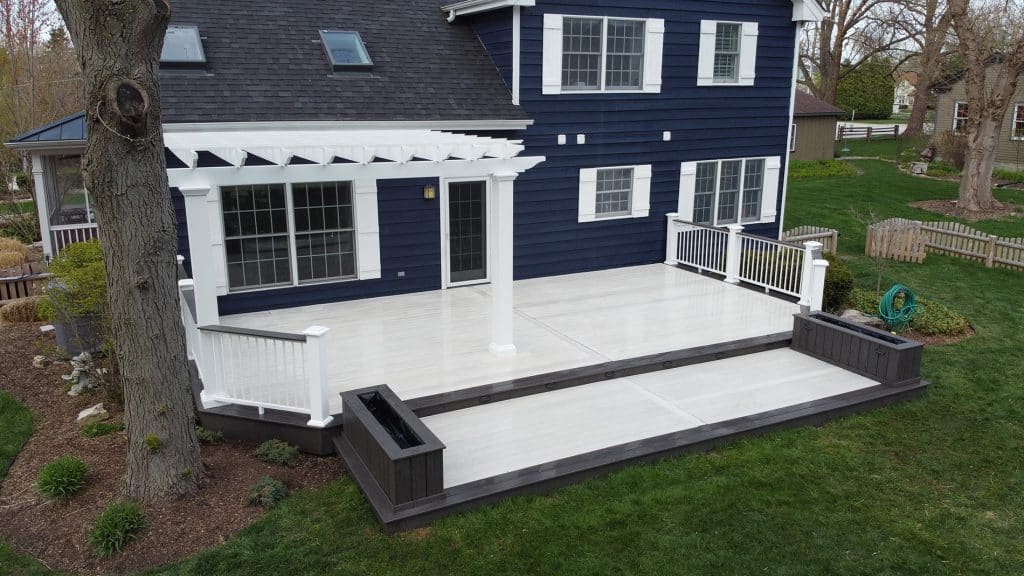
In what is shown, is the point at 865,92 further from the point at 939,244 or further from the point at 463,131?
the point at 463,131

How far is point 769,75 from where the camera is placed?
13.6 metres

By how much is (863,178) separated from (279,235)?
72.6 ft

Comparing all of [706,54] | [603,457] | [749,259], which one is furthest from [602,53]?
[603,457]

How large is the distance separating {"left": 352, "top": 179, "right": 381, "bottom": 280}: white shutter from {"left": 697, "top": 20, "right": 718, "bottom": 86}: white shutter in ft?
20.2

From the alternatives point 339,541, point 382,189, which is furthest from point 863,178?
point 339,541

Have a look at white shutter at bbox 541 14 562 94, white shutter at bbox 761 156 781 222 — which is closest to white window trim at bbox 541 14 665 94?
white shutter at bbox 541 14 562 94

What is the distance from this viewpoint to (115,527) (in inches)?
207

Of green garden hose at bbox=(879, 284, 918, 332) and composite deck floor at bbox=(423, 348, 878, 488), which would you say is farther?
green garden hose at bbox=(879, 284, 918, 332)

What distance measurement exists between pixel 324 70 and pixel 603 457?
23.4 feet

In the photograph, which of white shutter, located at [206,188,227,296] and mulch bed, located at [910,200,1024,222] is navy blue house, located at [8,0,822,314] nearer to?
white shutter, located at [206,188,227,296]

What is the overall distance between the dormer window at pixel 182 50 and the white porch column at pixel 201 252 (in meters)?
3.69

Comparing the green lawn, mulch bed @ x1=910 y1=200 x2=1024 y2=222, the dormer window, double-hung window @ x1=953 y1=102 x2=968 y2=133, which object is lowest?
the green lawn

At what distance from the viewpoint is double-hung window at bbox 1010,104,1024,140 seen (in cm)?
2654

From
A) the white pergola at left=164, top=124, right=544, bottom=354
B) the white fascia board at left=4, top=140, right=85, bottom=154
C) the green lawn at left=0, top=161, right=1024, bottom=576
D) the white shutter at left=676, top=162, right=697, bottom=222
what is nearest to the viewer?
the green lawn at left=0, top=161, right=1024, bottom=576
